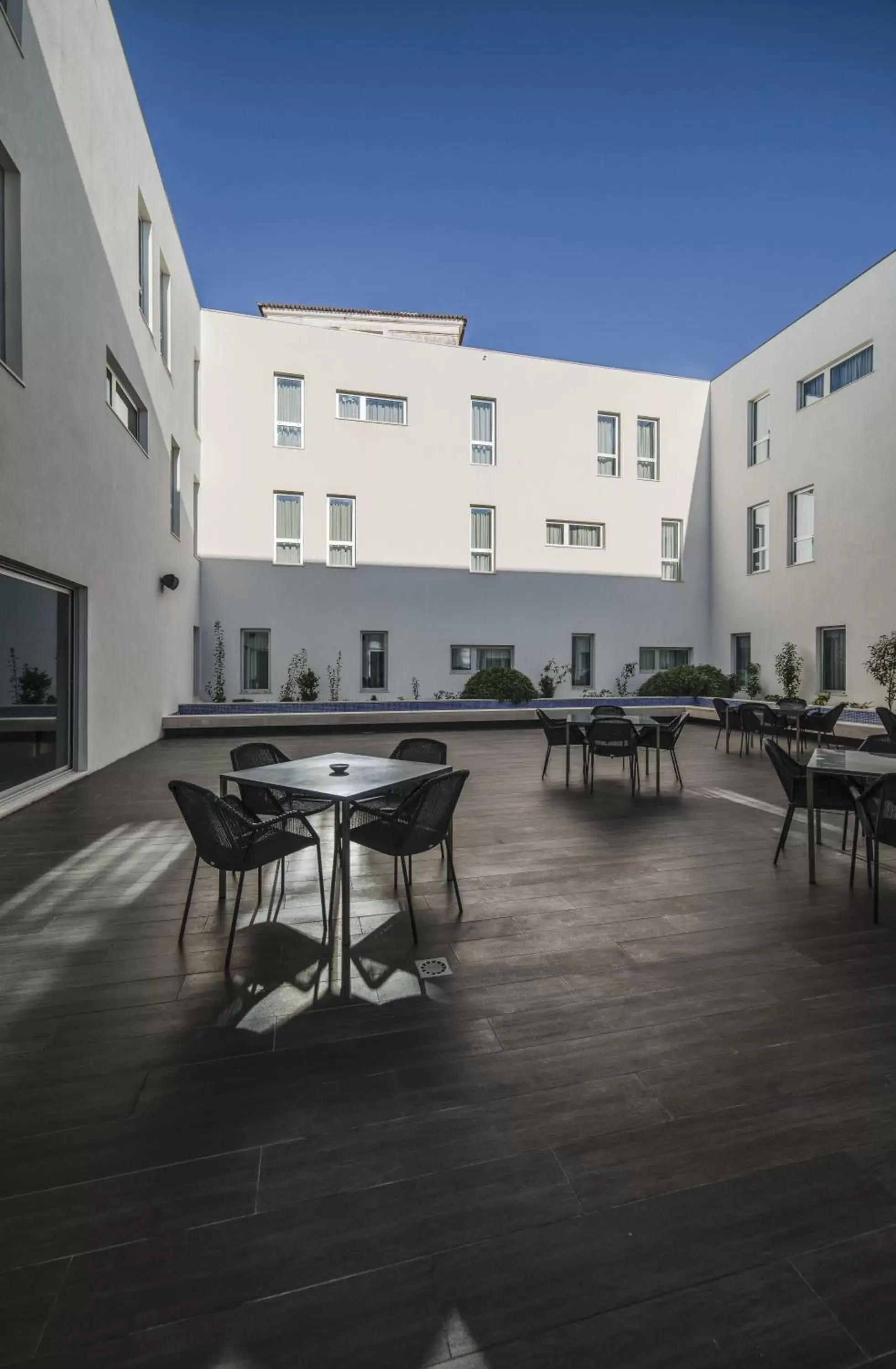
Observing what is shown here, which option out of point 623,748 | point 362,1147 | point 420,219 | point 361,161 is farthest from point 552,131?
point 362,1147

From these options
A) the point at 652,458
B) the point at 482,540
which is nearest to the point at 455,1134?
the point at 482,540

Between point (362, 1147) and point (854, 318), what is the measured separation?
14844mm

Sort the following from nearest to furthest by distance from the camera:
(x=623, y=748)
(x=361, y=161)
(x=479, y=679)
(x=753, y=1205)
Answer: (x=753, y=1205) → (x=623, y=748) → (x=361, y=161) → (x=479, y=679)

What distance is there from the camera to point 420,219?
14.2m

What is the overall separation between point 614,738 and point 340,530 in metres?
9.45

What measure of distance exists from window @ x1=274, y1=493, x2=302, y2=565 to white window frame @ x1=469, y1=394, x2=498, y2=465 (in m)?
4.07

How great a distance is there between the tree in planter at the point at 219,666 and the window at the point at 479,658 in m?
4.87

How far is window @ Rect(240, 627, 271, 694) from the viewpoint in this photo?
547 inches

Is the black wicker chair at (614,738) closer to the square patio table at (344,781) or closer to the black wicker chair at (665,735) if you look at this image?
the black wicker chair at (665,735)

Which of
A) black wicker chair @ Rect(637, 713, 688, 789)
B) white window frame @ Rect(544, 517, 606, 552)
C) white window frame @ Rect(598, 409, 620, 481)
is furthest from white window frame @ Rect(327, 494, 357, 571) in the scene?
black wicker chair @ Rect(637, 713, 688, 789)

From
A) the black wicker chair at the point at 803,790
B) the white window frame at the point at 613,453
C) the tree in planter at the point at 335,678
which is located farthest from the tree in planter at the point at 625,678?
the black wicker chair at the point at 803,790

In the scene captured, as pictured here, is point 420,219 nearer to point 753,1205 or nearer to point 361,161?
point 361,161

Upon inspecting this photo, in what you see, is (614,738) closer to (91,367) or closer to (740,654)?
(91,367)

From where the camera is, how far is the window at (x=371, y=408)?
14430 millimetres
